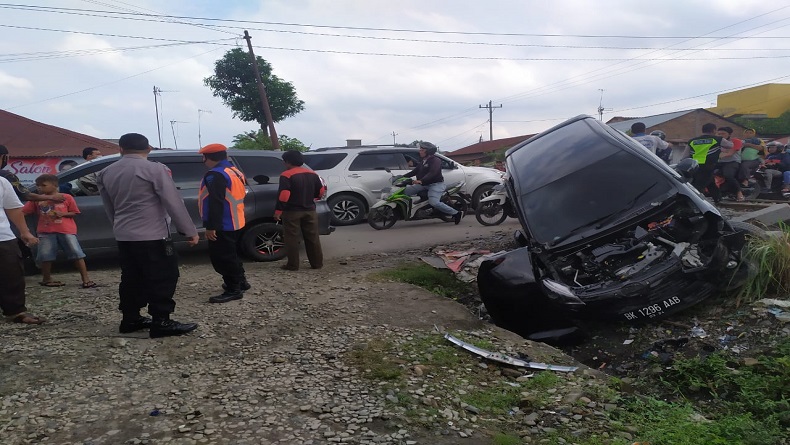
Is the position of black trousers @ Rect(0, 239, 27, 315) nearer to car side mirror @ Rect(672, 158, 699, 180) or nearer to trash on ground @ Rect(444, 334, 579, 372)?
trash on ground @ Rect(444, 334, 579, 372)

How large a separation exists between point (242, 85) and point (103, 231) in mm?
→ 25118

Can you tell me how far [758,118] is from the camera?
38906 millimetres

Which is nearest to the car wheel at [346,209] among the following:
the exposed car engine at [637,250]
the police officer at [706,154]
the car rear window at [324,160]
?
the car rear window at [324,160]

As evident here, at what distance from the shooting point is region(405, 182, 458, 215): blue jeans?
31.9 ft

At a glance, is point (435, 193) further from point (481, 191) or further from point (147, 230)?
point (147, 230)

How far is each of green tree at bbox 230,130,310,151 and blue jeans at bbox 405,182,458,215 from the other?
16.4m

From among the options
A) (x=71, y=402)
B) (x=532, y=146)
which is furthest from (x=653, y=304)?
(x=71, y=402)

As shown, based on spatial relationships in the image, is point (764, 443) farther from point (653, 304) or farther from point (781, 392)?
point (653, 304)

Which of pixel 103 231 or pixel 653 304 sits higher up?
pixel 103 231

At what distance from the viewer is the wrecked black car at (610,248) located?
158 inches

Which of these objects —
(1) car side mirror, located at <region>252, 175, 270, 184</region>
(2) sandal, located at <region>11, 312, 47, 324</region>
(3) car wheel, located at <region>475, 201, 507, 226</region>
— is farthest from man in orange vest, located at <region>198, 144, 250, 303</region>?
(3) car wheel, located at <region>475, 201, 507, 226</region>

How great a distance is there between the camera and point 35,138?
2161 cm

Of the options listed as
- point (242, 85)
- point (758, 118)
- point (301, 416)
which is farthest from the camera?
point (758, 118)

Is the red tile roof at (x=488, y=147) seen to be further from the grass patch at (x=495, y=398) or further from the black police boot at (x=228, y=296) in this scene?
the grass patch at (x=495, y=398)
